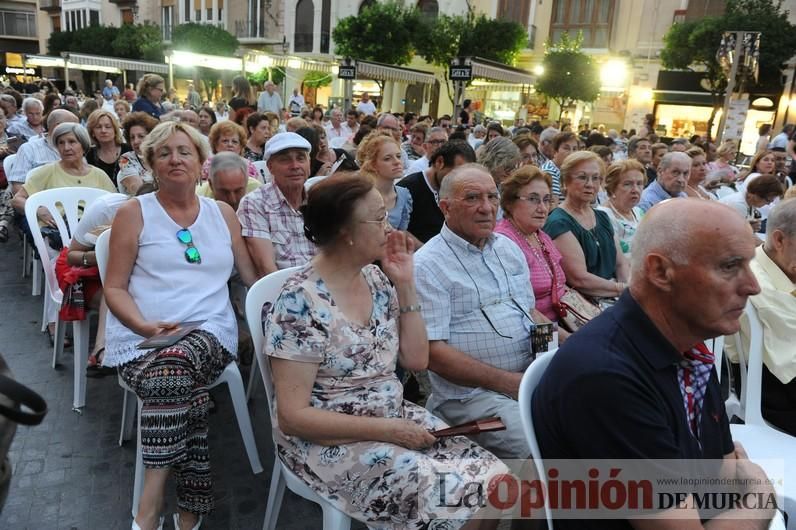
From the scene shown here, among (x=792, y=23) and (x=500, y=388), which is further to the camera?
(x=792, y=23)

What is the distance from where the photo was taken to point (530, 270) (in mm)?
2859

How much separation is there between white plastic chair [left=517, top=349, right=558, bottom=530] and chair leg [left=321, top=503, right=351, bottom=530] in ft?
2.13

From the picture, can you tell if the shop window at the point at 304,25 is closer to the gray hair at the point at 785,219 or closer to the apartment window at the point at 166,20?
the apartment window at the point at 166,20

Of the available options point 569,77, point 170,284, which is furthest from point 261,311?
point 569,77

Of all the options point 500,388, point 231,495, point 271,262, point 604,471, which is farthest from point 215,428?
point 604,471

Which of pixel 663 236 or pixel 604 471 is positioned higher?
pixel 663 236

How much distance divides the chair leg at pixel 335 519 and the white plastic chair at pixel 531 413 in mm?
650

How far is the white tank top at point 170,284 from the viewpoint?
8.00ft

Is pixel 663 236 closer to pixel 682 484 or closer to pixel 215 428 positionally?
pixel 682 484

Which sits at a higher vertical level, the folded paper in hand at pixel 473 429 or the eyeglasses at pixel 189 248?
the eyeglasses at pixel 189 248

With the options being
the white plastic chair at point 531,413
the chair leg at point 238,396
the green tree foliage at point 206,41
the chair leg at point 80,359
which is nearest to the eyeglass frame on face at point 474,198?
the white plastic chair at point 531,413

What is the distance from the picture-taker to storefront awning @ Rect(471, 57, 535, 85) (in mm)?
13430

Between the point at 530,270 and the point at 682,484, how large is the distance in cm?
162

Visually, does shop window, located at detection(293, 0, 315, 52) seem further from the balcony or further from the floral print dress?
the floral print dress
